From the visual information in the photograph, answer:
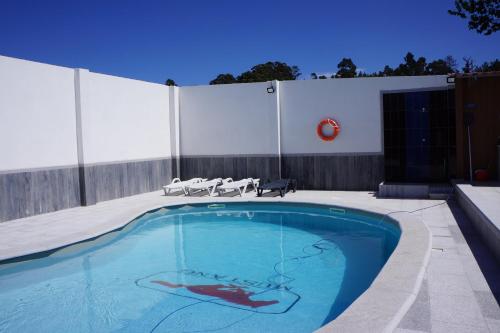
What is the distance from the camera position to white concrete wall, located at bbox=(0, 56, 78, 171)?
29.7 ft

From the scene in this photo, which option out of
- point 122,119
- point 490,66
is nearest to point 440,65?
point 490,66

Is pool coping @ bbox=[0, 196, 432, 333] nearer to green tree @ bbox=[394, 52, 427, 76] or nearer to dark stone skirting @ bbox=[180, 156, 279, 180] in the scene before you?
dark stone skirting @ bbox=[180, 156, 279, 180]

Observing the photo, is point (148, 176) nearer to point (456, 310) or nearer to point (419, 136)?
point (419, 136)

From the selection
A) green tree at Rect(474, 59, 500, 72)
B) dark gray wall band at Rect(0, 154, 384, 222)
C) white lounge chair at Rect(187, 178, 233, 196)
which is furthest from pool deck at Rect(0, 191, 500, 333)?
green tree at Rect(474, 59, 500, 72)

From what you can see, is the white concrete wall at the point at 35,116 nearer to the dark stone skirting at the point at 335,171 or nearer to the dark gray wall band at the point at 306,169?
the dark gray wall band at the point at 306,169

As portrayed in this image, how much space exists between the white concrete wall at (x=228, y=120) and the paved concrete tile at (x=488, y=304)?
30.4 feet

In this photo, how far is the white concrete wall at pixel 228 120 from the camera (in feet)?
44.3

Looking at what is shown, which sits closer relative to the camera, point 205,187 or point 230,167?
point 205,187

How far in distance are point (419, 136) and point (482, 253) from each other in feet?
22.5

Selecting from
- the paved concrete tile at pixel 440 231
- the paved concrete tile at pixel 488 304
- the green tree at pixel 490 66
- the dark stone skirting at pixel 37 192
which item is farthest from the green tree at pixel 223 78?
the paved concrete tile at pixel 488 304

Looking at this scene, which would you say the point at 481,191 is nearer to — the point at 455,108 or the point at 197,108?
the point at 455,108

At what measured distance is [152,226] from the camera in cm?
963

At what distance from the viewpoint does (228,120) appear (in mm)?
14023

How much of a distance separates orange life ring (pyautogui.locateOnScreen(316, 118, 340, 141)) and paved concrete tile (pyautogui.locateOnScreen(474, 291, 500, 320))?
854 centimetres
